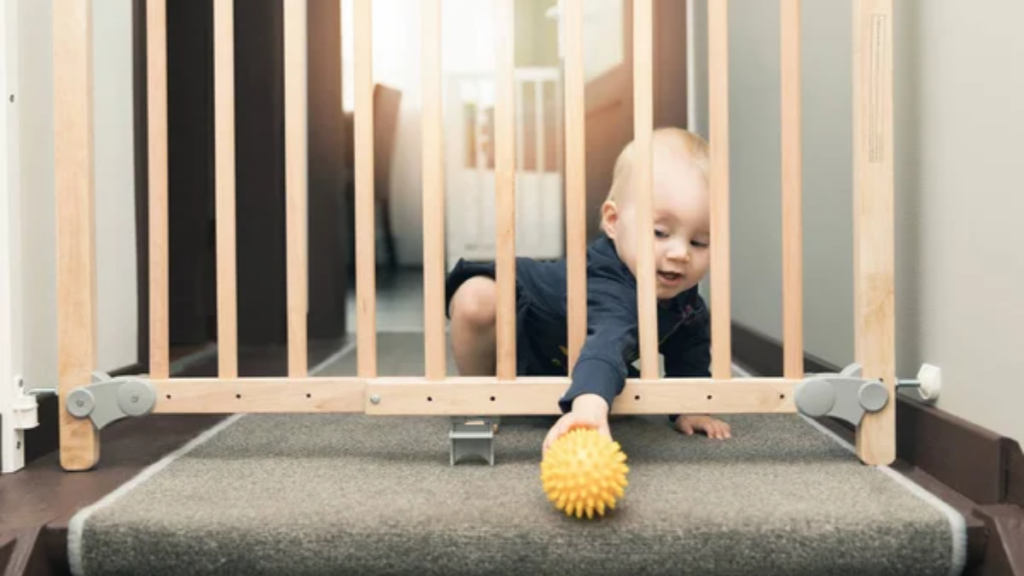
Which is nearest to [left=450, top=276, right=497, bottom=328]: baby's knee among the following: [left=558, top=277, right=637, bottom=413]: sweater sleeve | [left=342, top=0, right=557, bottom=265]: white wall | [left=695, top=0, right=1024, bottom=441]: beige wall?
[left=558, top=277, right=637, bottom=413]: sweater sleeve

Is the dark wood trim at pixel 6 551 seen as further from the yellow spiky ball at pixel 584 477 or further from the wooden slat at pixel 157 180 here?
the yellow spiky ball at pixel 584 477

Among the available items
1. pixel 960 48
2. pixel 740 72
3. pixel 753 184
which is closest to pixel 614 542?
pixel 960 48

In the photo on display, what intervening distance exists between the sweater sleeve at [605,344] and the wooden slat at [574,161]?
0.09 ft

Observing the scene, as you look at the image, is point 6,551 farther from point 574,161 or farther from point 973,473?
point 973,473

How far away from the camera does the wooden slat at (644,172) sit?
0.91 meters

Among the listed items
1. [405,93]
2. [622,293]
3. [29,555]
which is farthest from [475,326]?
[405,93]

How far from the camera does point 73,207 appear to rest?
3.04 ft

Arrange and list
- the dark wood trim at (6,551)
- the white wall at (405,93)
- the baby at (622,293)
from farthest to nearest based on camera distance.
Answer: the white wall at (405,93), the baby at (622,293), the dark wood trim at (6,551)

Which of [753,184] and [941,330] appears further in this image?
[753,184]

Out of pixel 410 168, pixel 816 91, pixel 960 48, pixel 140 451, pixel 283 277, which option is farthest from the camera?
pixel 410 168

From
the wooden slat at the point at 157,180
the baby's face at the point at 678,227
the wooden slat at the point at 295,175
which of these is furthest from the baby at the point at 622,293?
the wooden slat at the point at 157,180

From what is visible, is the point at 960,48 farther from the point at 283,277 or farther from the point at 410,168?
the point at 410,168

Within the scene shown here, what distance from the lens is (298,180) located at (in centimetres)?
94

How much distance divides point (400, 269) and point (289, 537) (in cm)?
223
